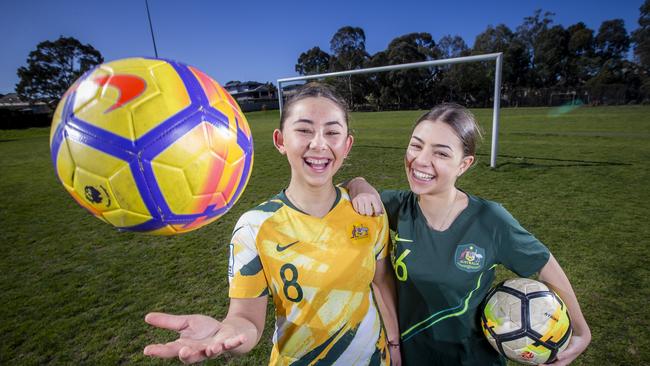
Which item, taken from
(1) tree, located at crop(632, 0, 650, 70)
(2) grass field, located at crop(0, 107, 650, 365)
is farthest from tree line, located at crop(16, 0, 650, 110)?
(2) grass field, located at crop(0, 107, 650, 365)

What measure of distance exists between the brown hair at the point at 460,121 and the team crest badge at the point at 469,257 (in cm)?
52

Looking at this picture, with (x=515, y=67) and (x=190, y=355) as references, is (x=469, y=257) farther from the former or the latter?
(x=515, y=67)

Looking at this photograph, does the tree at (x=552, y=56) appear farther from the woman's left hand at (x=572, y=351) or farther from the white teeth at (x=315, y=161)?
the white teeth at (x=315, y=161)

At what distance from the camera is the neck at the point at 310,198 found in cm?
155

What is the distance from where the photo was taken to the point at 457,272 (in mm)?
1587

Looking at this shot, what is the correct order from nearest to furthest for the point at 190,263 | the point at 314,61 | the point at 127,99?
1. the point at 127,99
2. the point at 190,263
3. the point at 314,61

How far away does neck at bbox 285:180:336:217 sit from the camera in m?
1.55

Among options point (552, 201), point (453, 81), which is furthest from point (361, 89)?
point (552, 201)

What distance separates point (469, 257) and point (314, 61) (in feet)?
195

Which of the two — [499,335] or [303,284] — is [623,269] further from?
[303,284]

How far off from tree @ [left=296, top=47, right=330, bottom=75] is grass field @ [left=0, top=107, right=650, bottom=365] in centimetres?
5035

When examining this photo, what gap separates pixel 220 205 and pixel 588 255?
4.58m

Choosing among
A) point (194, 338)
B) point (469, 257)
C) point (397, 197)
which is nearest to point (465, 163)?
point (397, 197)

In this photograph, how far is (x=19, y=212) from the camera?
7.09m
